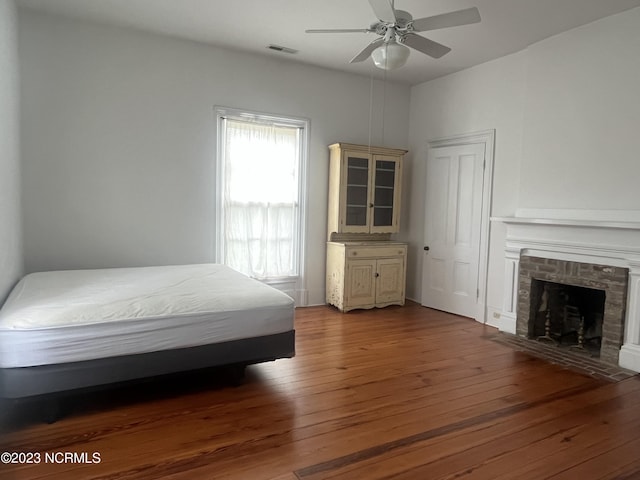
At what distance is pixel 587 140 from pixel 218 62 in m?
3.81

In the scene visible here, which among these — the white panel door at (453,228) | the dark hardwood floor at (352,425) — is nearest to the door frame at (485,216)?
the white panel door at (453,228)

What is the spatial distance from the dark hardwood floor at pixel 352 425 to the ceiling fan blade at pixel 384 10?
2.50 meters

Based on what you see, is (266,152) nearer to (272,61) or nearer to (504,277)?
(272,61)

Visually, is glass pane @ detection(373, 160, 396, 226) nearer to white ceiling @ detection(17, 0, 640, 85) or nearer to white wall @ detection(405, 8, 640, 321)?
white wall @ detection(405, 8, 640, 321)

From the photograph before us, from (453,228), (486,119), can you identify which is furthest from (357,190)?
(486,119)

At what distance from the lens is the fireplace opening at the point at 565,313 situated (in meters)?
4.11

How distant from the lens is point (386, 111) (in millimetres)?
5691

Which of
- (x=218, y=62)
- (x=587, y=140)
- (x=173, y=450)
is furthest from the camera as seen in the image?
(x=218, y=62)

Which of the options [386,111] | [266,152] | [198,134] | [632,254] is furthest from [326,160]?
[632,254]

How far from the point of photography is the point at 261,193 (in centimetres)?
494

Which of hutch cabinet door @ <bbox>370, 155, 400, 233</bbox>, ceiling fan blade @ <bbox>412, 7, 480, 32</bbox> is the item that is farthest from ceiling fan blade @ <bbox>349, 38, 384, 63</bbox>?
hutch cabinet door @ <bbox>370, 155, 400, 233</bbox>

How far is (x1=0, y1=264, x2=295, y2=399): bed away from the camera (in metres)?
2.25

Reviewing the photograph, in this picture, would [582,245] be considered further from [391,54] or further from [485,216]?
[391,54]

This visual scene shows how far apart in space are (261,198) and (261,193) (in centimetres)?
6
